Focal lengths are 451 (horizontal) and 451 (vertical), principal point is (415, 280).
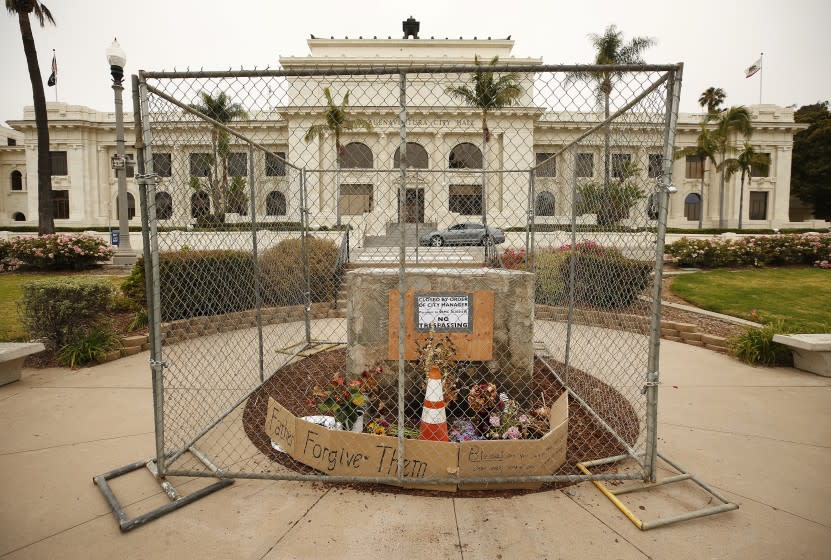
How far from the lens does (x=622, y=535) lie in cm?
266

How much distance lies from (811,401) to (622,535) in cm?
367

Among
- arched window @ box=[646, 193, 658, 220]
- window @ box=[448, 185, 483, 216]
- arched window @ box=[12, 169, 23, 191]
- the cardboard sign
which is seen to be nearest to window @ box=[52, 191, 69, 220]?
arched window @ box=[12, 169, 23, 191]

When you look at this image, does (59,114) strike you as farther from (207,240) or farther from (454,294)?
(454,294)

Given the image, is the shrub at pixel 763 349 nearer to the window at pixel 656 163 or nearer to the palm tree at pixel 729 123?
the window at pixel 656 163

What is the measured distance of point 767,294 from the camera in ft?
33.8

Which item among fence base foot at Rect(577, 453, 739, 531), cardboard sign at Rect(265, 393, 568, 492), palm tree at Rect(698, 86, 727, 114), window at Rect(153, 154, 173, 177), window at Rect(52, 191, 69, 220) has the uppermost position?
palm tree at Rect(698, 86, 727, 114)

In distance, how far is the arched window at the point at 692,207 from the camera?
4353 cm

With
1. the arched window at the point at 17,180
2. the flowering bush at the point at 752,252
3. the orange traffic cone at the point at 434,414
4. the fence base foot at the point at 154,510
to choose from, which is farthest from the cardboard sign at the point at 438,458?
the arched window at the point at 17,180

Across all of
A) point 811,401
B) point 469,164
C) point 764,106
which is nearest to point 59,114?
point 469,164

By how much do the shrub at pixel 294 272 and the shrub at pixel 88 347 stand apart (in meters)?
2.25

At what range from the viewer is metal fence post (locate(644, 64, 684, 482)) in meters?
2.85

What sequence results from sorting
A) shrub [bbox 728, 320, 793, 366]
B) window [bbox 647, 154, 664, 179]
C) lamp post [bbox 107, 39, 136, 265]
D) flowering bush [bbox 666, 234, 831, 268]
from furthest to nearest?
flowering bush [bbox 666, 234, 831, 268], lamp post [bbox 107, 39, 136, 265], shrub [bbox 728, 320, 793, 366], window [bbox 647, 154, 664, 179]

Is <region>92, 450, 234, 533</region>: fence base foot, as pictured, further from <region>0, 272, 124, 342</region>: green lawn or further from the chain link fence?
<region>0, 272, 124, 342</region>: green lawn

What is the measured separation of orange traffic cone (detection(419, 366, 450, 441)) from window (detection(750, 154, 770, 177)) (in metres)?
45.2
